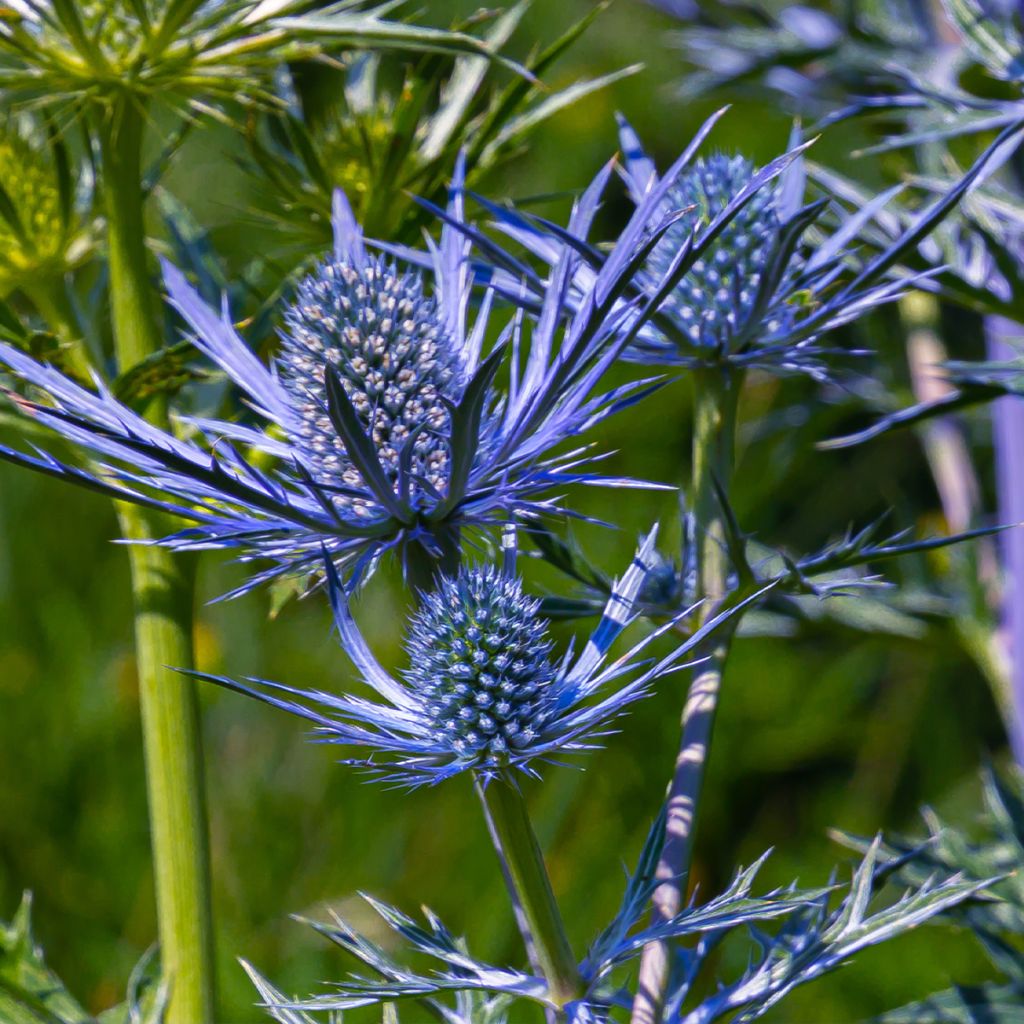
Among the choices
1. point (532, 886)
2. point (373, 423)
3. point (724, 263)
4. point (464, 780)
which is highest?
point (724, 263)

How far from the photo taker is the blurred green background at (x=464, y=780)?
1.52 meters

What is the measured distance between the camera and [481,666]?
460 mm

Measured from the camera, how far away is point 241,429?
53 cm

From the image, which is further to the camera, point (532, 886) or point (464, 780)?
point (464, 780)

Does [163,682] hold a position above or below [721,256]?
below

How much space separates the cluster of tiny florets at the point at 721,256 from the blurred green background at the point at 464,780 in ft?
1.78

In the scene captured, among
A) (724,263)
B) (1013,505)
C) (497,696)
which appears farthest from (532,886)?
(1013,505)

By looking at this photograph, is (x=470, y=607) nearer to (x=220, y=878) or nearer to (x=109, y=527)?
(x=220, y=878)

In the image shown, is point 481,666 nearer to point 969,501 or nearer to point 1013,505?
point 1013,505

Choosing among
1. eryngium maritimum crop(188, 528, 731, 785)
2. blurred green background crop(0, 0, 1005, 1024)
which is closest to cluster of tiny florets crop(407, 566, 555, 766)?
eryngium maritimum crop(188, 528, 731, 785)

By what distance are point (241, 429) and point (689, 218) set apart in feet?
0.82

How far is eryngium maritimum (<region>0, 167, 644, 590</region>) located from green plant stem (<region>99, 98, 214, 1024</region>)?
0.09 m

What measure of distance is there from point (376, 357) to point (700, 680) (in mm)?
206

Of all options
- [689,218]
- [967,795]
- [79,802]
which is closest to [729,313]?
[689,218]
